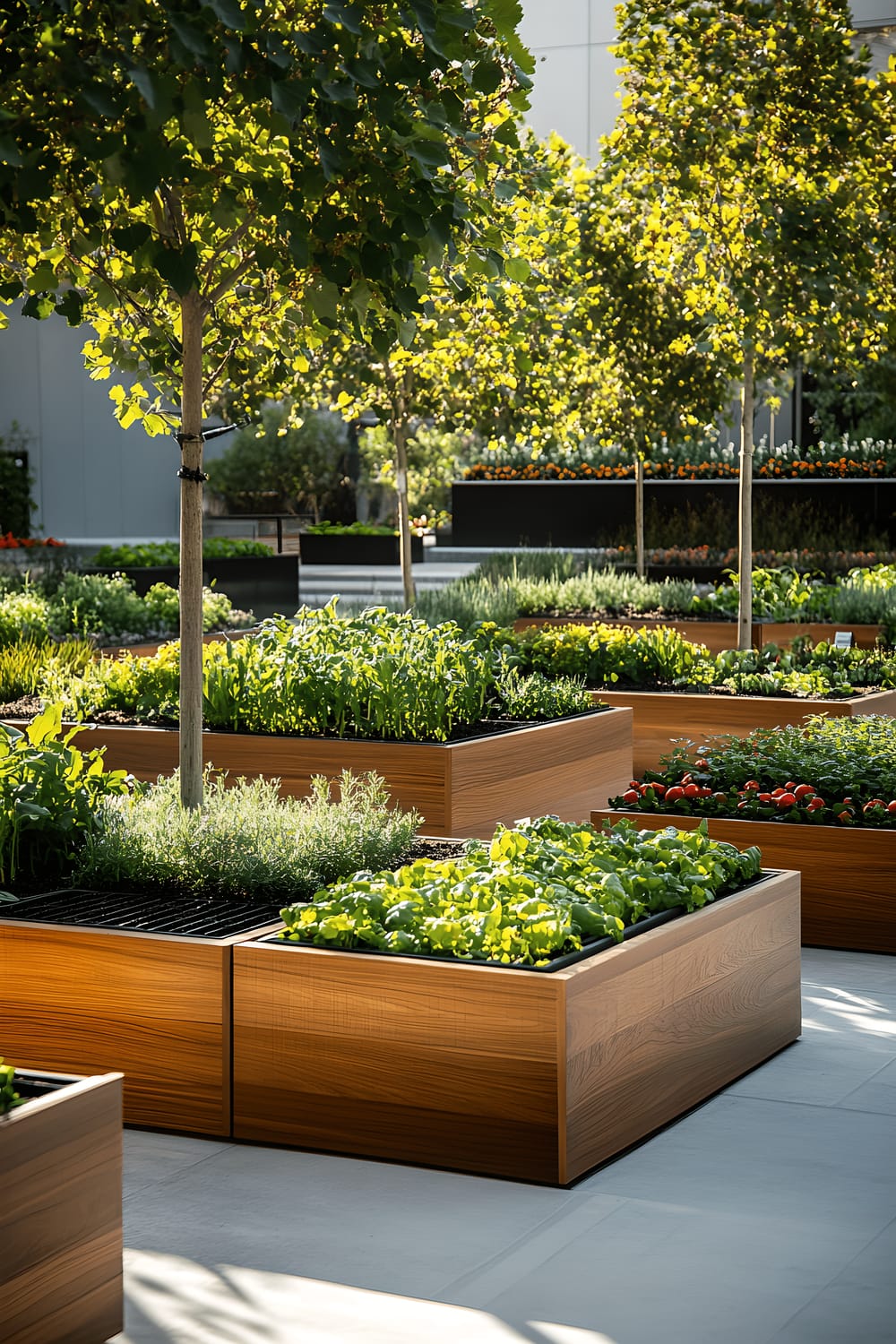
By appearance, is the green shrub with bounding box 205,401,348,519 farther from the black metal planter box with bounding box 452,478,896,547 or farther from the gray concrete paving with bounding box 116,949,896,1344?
the gray concrete paving with bounding box 116,949,896,1344

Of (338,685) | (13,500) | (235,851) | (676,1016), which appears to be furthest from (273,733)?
(13,500)

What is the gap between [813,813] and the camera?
20.7ft

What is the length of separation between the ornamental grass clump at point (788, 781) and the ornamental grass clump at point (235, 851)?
1.77m

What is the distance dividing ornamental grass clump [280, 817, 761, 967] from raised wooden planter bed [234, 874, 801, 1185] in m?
0.11

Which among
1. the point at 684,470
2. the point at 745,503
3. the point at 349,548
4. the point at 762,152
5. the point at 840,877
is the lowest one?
the point at 840,877

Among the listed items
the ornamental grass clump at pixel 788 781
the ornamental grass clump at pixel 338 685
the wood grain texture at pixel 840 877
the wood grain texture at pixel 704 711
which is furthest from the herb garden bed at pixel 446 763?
the wood grain texture at pixel 840 877

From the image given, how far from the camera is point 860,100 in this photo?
9.98m

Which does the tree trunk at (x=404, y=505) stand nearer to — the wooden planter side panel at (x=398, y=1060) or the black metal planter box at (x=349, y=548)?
the wooden planter side panel at (x=398, y=1060)

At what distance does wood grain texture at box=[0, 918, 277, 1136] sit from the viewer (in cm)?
422

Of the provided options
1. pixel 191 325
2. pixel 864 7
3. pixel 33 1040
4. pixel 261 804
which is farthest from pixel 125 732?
pixel 864 7

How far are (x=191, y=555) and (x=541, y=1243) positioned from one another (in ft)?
8.41

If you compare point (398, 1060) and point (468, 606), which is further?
point (468, 606)

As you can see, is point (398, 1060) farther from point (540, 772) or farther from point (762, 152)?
point (762, 152)

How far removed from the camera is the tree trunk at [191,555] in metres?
5.25
